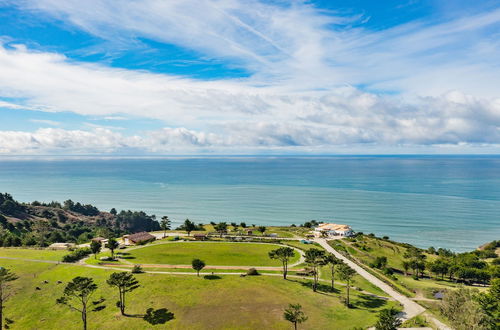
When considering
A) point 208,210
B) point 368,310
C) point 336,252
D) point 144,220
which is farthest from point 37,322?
point 208,210

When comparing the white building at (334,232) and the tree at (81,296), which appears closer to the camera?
the tree at (81,296)

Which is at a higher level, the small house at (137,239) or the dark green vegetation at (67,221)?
the small house at (137,239)

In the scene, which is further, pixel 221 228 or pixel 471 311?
pixel 221 228

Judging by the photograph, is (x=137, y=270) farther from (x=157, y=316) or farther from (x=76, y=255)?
(x=76, y=255)

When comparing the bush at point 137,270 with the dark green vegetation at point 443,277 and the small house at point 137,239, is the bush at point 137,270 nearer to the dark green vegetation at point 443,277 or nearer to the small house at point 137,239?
the small house at point 137,239

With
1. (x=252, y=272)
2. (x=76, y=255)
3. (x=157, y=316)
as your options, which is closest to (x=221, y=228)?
(x=252, y=272)

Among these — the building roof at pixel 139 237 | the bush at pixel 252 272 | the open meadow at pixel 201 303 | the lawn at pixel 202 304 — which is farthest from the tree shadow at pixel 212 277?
the building roof at pixel 139 237

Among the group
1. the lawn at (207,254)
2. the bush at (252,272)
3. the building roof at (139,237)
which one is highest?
the building roof at (139,237)
